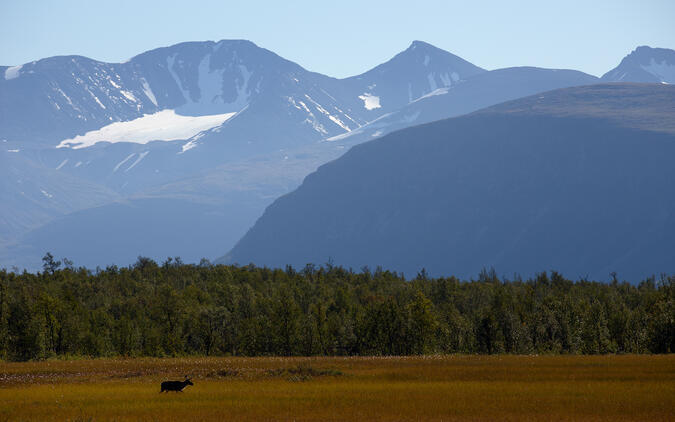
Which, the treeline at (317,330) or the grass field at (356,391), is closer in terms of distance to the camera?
the grass field at (356,391)

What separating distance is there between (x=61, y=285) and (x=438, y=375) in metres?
116

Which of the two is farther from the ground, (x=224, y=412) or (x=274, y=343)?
(x=224, y=412)

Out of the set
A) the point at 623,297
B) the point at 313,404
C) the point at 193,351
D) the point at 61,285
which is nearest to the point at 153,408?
the point at 313,404

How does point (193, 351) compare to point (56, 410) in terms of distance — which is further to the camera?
point (193, 351)

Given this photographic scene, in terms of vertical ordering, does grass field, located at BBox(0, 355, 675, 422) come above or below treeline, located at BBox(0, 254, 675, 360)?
above

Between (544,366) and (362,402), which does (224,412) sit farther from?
(544,366)

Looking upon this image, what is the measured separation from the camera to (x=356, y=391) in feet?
234

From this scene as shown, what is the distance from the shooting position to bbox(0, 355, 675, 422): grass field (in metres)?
59.6

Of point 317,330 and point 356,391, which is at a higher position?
point 356,391

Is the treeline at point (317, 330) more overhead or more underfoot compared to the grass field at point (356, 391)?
more underfoot

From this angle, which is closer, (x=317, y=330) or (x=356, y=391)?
(x=356, y=391)

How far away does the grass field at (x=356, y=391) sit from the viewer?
196 feet

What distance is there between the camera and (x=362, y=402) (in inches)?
2557

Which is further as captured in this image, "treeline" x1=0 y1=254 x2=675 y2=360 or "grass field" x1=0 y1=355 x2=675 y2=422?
"treeline" x1=0 y1=254 x2=675 y2=360
